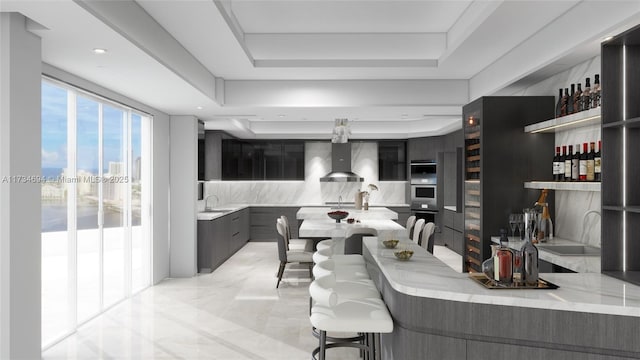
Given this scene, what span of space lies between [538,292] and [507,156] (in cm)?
229

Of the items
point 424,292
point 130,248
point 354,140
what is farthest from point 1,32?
point 354,140

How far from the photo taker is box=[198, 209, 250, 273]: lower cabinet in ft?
23.0

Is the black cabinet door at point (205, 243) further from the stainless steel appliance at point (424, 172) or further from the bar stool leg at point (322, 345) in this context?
the stainless steel appliance at point (424, 172)

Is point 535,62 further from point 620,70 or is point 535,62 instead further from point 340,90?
point 340,90

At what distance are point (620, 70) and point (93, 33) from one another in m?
3.32

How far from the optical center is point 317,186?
11.0 m

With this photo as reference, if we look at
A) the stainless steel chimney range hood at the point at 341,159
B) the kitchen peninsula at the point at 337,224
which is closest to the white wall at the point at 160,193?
the kitchen peninsula at the point at 337,224

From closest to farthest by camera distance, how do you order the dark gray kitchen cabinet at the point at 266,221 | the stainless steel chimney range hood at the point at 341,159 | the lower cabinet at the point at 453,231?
the lower cabinet at the point at 453,231 < the dark gray kitchen cabinet at the point at 266,221 < the stainless steel chimney range hood at the point at 341,159

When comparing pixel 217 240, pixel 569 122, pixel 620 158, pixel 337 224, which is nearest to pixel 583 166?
pixel 569 122

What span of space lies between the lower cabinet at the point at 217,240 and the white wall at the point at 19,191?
12.9 ft

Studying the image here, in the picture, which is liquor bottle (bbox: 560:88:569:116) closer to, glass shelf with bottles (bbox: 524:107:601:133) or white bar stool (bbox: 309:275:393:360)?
glass shelf with bottles (bbox: 524:107:601:133)

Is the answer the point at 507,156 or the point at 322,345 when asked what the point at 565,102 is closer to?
the point at 507,156

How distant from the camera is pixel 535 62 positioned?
158 inches

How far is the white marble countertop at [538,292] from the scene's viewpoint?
2.12m
